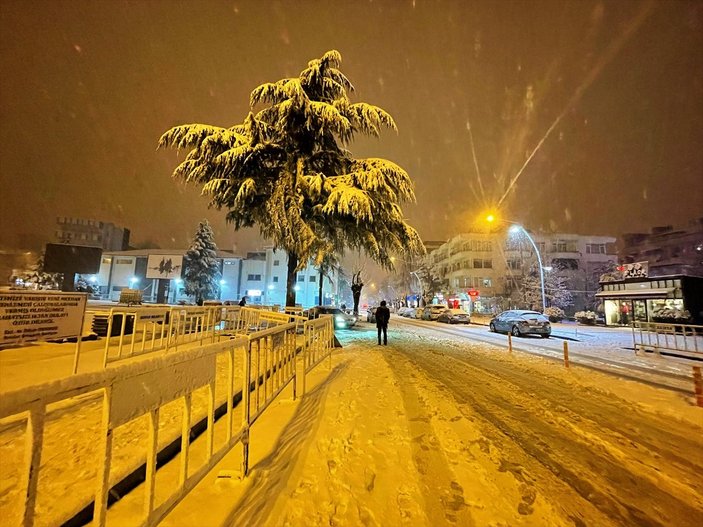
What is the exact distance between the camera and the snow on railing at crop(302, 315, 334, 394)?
293 inches

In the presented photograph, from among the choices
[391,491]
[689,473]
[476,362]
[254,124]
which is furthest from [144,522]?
[254,124]

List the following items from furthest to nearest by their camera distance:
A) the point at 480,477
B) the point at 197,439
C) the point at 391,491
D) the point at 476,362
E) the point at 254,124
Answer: the point at 254,124 < the point at 476,362 < the point at 197,439 < the point at 480,477 < the point at 391,491

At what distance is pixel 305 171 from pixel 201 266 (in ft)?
140

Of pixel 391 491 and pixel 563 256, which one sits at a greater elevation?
pixel 563 256

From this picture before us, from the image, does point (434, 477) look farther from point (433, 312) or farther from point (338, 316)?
point (433, 312)

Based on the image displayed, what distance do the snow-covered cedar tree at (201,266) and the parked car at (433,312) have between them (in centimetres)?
3256

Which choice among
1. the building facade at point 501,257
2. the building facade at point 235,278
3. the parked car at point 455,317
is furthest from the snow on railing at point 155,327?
the building facade at point 235,278

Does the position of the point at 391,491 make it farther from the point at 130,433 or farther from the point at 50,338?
the point at 50,338

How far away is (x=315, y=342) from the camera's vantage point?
8375mm

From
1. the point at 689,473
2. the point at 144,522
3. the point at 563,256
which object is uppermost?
the point at 563,256

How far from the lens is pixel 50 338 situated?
6004 mm

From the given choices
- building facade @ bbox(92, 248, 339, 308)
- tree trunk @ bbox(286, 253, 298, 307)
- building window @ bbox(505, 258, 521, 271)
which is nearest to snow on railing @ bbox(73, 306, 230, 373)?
tree trunk @ bbox(286, 253, 298, 307)

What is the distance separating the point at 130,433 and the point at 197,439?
36.7 inches

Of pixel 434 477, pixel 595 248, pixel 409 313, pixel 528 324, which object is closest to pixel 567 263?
pixel 595 248
